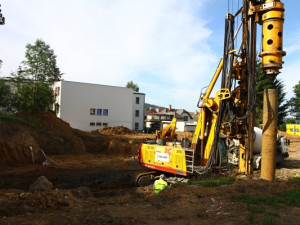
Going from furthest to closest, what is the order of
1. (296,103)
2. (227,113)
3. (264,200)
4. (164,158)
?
(296,103) → (164,158) → (227,113) → (264,200)

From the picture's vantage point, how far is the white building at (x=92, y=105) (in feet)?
138

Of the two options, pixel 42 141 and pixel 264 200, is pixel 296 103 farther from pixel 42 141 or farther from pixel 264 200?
pixel 264 200

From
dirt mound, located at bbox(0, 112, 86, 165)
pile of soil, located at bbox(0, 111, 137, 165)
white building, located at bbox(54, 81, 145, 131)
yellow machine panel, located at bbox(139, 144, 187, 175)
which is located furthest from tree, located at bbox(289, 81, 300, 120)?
yellow machine panel, located at bbox(139, 144, 187, 175)

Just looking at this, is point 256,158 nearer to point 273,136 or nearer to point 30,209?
point 273,136

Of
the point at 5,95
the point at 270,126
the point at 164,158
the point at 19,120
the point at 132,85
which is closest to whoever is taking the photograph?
the point at 270,126

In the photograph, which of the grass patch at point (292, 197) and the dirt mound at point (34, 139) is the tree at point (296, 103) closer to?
the dirt mound at point (34, 139)

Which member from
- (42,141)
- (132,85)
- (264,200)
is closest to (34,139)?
(42,141)

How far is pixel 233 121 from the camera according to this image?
35.6ft

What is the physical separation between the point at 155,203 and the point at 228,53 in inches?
249

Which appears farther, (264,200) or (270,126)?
(270,126)

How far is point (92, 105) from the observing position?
44438mm

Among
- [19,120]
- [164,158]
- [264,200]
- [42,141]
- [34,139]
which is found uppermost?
[19,120]

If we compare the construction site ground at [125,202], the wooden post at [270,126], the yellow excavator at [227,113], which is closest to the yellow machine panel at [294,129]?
the construction site ground at [125,202]

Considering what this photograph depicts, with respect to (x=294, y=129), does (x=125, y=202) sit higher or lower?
lower
